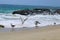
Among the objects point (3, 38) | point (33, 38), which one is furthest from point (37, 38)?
point (3, 38)

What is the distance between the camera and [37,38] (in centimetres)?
946

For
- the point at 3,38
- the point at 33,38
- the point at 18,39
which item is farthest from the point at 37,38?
the point at 3,38

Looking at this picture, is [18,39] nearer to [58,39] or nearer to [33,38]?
[33,38]

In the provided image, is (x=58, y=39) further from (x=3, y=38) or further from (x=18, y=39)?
(x=3, y=38)

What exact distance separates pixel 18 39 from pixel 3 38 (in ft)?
2.44

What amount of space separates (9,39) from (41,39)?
142 centimetres

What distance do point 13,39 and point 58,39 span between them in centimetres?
198

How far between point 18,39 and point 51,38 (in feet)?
4.93

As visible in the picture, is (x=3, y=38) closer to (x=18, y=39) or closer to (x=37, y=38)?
(x=18, y=39)

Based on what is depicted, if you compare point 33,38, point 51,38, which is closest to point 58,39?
point 51,38

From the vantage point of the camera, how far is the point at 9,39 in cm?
923

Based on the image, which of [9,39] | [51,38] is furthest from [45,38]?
[9,39]

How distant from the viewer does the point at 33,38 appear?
948 cm

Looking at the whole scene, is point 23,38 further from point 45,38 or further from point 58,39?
point 58,39
